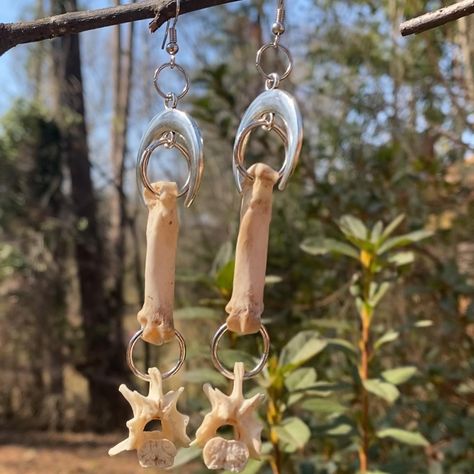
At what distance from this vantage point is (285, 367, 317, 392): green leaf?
1153 millimetres

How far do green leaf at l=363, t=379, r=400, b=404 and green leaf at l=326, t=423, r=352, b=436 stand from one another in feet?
0.24

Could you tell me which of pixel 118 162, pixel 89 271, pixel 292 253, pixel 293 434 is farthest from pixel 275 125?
pixel 89 271

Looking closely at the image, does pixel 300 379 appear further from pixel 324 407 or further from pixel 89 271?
pixel 89 271

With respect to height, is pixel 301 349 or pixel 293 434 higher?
pixel 301 349

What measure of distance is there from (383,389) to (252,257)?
564mm

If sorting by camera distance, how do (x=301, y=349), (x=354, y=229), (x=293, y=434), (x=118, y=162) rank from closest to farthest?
1. (x=293, y=434)
2. (x=301, y=349)
3. (x=354, y=229)
4. (x=118, y=162)

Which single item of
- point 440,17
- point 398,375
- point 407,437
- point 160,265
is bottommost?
point 407,437

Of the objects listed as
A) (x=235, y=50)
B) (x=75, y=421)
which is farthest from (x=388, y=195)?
(x=75, y=421)

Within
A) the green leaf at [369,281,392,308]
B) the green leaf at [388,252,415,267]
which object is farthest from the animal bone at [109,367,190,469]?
the green leaf at [388,252,415,267]

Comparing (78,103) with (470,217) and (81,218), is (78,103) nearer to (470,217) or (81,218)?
(81,218)

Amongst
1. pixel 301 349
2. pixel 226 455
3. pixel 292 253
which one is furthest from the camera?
pixel 292 253

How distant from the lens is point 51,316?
12.1 ft

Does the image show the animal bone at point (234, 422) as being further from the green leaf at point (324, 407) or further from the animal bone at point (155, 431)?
the green leaf at point (324, 407)

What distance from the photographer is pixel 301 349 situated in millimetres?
1191
